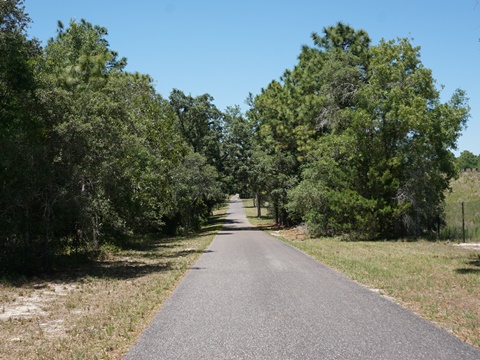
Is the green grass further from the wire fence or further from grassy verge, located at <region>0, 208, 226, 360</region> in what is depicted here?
grassy verge, located at <region>0, 208, 226, 360</region>

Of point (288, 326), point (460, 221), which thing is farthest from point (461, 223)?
point (288, 326)

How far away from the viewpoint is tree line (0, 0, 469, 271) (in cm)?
1233

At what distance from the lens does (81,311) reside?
8.06 m

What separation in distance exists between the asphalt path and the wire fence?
52.0 feet

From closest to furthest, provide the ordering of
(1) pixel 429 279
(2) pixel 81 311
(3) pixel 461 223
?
(2) pixel 81 311, (1) pixel 429 279, (3) pixel 461 223

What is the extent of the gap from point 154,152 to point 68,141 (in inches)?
386

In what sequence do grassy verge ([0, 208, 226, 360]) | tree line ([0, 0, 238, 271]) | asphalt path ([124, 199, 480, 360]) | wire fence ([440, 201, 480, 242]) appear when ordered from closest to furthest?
asphalt path ([124, 199, 480, 360])
grassy verge ([0, 208, 226, 360])
tree line ([0, 0, 238, 271])
wire fence ([440, 201, 480, 242])

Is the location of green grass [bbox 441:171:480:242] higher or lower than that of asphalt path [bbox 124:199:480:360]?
higher

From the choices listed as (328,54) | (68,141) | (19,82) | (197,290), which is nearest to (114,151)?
(68,141)

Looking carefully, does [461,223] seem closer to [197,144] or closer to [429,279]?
[429,279]

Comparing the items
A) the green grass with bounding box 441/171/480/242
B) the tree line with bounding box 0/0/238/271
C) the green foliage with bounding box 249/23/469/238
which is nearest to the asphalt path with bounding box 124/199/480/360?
the tree line with bounding box 0/0/238/271

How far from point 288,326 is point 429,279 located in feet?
20.1

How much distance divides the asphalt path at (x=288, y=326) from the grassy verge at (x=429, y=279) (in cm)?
48

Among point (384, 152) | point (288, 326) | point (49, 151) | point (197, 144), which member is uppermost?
point (197, 144)
